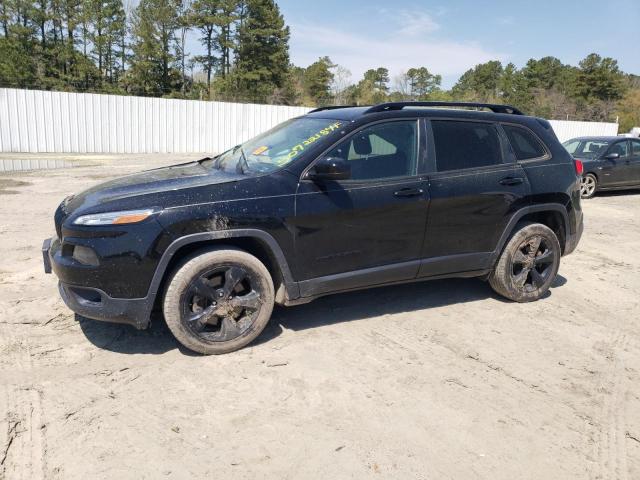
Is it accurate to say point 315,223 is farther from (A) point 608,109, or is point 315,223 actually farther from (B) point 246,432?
(A) point 608,109

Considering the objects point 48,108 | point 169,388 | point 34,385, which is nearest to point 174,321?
point 169,388

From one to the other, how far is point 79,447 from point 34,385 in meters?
0.81

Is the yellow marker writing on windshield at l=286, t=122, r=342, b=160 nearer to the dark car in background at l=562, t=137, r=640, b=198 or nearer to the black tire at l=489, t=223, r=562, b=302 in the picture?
the black tire at l=489, t=223, r=562, b=302

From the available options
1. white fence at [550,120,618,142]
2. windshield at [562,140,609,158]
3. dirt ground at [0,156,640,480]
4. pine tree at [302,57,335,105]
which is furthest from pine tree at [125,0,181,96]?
dirt ground at [0,156,640,480]

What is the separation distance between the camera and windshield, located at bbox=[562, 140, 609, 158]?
12234mm

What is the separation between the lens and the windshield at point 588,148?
40.1ft

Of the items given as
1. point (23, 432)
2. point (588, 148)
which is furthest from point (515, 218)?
point (588, 148)

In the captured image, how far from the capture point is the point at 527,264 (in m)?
4.79

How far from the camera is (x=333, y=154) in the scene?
3.86 meters

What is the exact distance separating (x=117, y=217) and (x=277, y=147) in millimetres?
1507

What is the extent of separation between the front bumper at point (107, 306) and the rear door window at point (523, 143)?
11.4ft

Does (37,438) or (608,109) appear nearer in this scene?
(37,438)

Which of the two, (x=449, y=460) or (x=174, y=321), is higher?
(x=174, y=321)

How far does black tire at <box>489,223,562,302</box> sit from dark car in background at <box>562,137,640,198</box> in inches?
327
